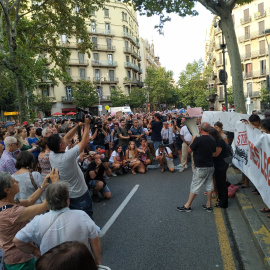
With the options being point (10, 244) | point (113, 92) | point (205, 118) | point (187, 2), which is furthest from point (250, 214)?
point (113, 92)

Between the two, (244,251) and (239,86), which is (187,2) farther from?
(244,251)

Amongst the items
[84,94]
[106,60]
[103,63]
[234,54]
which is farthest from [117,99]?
[234,54]

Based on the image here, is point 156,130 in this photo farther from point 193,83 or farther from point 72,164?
point 193,83

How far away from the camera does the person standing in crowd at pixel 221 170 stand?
4984 millimetres

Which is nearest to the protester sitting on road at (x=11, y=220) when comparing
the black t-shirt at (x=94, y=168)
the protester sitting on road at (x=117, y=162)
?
the black t-shirt at (x=94, y=168)

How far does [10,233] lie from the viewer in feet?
7.54

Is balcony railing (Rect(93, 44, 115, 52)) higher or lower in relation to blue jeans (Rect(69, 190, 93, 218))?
higher

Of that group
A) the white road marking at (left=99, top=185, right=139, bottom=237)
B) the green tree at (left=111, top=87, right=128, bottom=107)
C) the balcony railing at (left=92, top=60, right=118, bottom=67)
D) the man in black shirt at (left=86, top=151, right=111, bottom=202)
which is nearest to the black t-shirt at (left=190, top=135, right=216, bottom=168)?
the white road marking at (left=99, top=185, right=139, bottom=237)

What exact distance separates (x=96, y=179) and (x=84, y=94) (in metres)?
39.5

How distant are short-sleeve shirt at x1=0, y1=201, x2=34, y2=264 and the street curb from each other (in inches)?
107

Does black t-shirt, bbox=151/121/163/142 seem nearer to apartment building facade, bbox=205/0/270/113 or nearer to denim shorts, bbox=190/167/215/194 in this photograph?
denim shorts, bbox=190/167/215/194

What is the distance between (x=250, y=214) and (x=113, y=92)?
145ft

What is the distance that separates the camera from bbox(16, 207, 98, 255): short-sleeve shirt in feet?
6.94

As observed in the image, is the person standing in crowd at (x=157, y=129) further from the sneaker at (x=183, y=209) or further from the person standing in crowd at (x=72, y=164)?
the person standing in crowd at (x=72, y=164)
